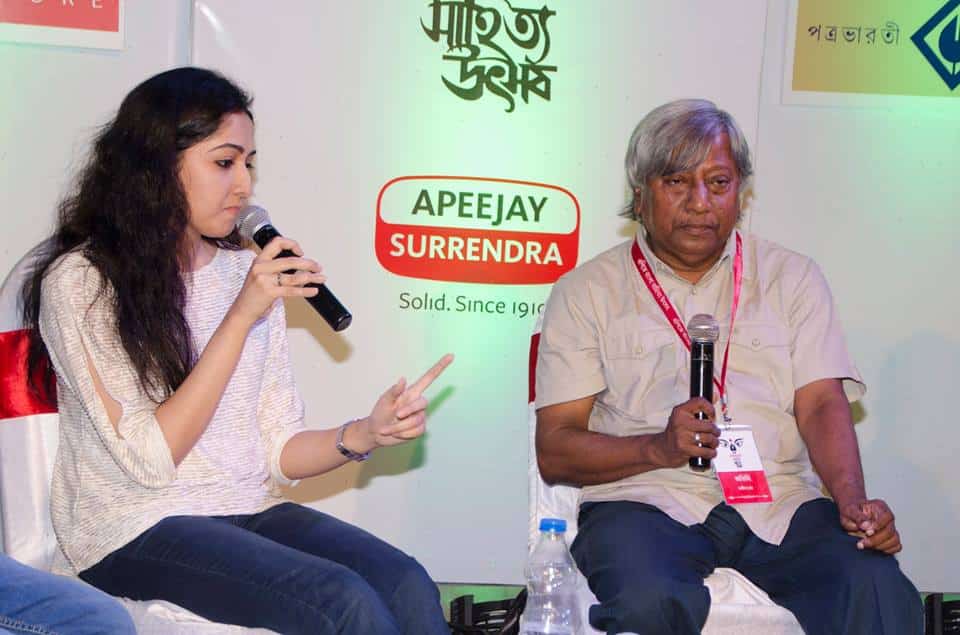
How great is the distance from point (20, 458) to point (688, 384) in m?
1.56

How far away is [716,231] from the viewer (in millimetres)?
2957

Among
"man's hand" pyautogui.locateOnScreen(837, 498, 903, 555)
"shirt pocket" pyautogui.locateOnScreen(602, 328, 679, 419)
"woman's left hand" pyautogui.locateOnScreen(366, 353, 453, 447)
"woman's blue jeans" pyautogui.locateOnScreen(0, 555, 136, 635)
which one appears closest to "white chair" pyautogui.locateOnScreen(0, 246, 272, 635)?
"woman's blue jeans" pyautogui.locateOnScreen(0, 555, 136, 635)

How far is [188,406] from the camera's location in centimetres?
234

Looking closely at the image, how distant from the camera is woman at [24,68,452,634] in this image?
2.27 m

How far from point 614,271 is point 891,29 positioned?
1564 millimetres

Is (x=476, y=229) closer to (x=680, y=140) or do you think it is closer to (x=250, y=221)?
(x=680, y=140)

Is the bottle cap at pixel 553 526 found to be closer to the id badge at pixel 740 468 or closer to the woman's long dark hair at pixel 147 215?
the id badge at pixel 740 468

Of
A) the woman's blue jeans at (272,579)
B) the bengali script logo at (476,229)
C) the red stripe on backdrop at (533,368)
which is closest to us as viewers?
A: the woman's blue jeans at (272,579)

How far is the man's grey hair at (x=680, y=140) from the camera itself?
294cm

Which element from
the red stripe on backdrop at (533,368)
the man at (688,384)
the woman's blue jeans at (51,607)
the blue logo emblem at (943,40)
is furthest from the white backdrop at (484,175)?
the woman's blue jeans at (51,607)

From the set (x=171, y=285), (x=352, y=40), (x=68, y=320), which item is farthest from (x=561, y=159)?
(x=68, y=320)

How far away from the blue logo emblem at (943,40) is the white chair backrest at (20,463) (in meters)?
2.93

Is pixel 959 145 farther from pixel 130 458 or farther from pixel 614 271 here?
pixel 130 458

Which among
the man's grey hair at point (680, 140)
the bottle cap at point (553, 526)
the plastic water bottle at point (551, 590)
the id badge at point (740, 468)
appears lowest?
the plastic water bottle at point (551, 590)
